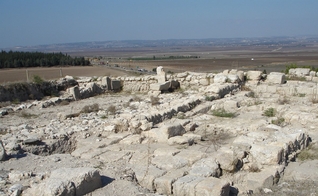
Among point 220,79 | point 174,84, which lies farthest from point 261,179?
point 174,84

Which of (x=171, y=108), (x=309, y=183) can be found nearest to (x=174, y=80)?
(x=171, y=108)

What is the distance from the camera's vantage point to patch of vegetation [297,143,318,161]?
223 inches

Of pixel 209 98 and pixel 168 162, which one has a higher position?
pixel 209 98

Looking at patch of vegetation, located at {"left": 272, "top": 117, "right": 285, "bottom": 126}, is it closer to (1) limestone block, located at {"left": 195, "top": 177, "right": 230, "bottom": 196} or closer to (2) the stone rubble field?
(2) the stone rubble field

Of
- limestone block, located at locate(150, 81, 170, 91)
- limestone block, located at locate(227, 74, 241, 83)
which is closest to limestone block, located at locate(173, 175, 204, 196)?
limestone block, located at locate(227, 74, 241, 83)

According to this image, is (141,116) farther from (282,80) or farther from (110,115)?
(282,80)

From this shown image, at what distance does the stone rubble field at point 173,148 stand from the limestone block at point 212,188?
1 cm

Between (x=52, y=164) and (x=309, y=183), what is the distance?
13.7 feet

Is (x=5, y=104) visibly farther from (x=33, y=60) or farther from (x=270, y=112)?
(x=33, y=60)

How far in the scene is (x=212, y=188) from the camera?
4.00 meters

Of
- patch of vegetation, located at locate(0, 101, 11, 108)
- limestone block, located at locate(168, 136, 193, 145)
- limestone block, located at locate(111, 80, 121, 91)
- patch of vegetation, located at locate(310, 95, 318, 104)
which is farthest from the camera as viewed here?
limestone block, located at locate(111, 80, 121, 91)

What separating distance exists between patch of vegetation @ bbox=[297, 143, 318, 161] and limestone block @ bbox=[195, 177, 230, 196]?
2.30 m

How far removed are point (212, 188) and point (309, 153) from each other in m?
2.80

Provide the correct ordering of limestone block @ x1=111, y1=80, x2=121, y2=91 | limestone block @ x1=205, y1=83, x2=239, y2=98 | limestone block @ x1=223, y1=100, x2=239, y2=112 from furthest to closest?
limestone block @ x1=111, y1=80, x2=121, y2=91
limestone block @ x1=205, y1=83, x2=239, y2=98
limestone block @ x1=223, y1=100, x2=239, y2=112
